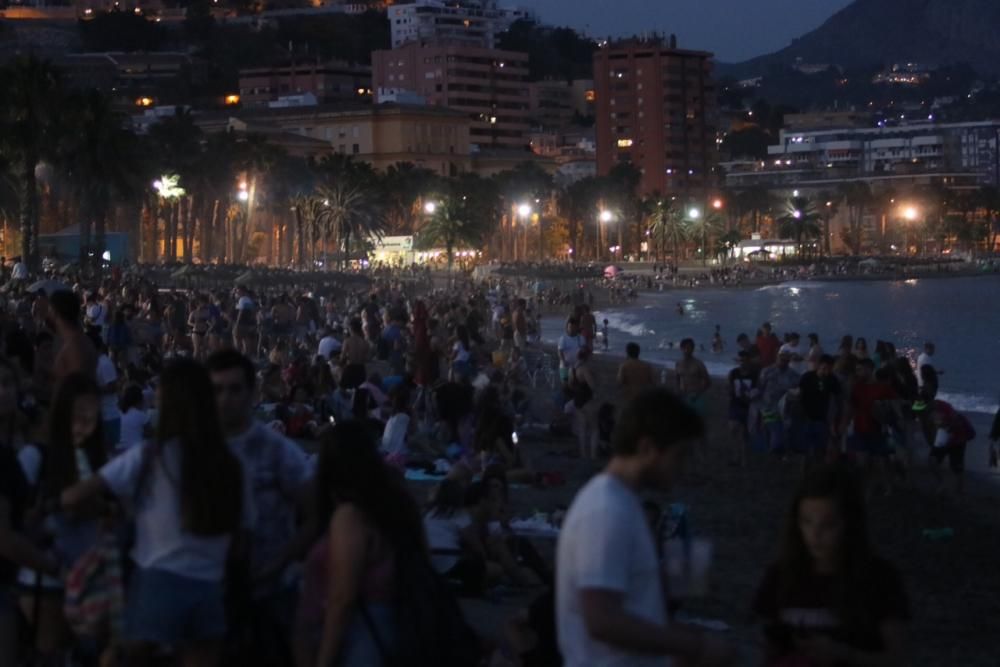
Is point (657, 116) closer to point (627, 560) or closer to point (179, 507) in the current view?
point (179, 507)

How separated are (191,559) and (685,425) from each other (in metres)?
1.55

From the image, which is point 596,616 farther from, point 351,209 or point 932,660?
point 351,209

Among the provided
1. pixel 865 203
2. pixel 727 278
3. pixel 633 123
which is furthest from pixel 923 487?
pixel 865 203

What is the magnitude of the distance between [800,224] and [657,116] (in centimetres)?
1795

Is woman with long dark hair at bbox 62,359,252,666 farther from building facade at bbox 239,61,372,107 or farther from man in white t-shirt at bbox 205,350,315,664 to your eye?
building facade at bbox 239,61,372,107

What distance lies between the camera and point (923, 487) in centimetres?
1534

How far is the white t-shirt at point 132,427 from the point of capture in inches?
435

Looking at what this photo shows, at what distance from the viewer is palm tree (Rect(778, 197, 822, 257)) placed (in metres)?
158

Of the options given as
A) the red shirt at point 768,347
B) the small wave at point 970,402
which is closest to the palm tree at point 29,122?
the small wave at point 970,402

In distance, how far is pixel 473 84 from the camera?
161 m

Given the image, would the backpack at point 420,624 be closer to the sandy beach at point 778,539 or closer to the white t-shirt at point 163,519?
the white t-shirt at point 163,519

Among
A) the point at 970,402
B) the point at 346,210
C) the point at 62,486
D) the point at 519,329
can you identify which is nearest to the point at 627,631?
the point at 62,486

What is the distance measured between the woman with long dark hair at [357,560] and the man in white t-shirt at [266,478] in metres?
0.36

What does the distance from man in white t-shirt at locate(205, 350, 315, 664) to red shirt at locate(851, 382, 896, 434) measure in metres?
9.67
